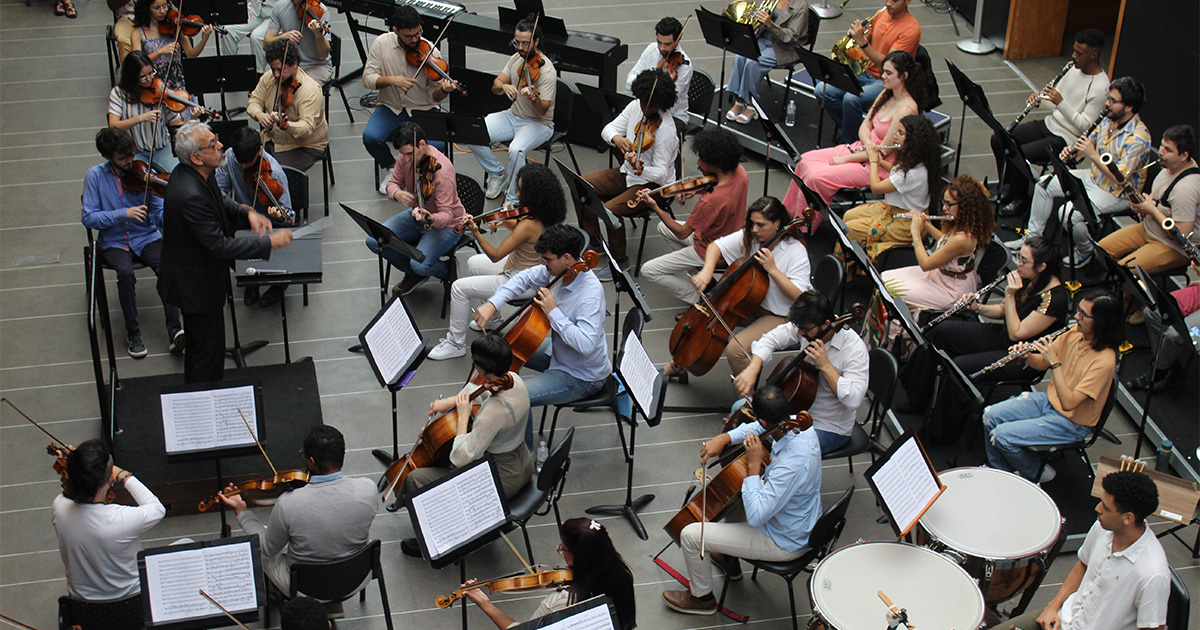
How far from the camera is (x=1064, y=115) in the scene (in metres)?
7.87

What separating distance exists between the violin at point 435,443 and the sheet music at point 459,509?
0.59 metres

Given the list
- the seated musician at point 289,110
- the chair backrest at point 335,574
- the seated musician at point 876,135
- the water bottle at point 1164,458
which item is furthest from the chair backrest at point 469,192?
the water bottle at point 1164,458

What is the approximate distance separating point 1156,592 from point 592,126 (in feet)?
19.4

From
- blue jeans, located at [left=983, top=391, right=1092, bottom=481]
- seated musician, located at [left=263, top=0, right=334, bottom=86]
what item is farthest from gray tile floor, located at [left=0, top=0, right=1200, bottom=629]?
seated musician, located at [left=263, top=0, right=334, bottom=86]

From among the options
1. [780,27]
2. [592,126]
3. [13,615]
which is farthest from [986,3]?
[13,615]

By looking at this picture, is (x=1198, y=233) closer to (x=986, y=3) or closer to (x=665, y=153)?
(x=665, y=153)

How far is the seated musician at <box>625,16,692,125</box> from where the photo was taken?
8023 mm

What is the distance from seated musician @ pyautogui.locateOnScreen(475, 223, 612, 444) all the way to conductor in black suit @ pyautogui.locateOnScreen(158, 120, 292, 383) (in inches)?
53.8

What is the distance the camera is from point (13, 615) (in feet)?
16.9

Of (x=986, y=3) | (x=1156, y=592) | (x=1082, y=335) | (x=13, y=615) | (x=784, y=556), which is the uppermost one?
(x=986, y=3)

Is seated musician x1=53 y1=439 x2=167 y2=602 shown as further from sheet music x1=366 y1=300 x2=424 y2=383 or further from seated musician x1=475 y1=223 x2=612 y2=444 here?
seated musician x1=475 y1=223 x2=612 y2=444

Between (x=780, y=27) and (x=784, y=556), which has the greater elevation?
(x=780, y=27)

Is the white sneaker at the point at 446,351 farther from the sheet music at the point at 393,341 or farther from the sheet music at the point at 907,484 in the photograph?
the sheet music at the point at 907,484

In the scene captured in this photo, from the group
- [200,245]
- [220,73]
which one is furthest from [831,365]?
[220,73]
